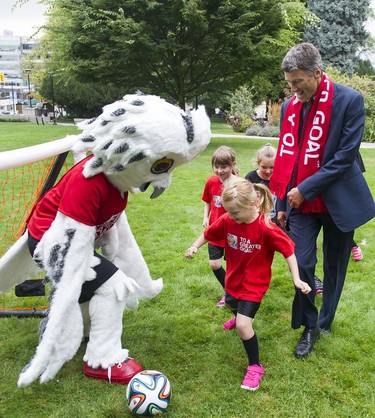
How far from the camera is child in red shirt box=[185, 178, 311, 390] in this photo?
3.08 meters

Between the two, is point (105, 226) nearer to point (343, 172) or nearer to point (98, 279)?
point (98, 279)

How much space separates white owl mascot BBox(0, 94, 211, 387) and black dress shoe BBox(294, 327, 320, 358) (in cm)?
124

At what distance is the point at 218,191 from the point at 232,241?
1077 millimetres

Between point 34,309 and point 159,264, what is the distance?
163 centimetres

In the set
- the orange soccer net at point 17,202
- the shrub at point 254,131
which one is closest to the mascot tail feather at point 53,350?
the orange soccer net at point 17,202

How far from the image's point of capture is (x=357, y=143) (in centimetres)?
313

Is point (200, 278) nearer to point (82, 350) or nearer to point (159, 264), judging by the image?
point (159, 264)

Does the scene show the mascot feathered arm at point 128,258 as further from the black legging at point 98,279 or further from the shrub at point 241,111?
the shrub at point 241,111

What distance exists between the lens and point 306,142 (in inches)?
130

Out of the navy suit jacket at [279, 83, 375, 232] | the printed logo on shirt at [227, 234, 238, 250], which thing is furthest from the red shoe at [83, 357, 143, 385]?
the navy suit jacket at [279, 83, 375, 232]

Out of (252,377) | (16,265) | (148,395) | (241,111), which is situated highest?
(16,265)

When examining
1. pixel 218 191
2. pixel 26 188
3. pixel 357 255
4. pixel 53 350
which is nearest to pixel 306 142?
pixel 218 191

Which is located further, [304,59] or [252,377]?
[252,377]

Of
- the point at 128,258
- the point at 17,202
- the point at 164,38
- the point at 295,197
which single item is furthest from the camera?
the point at 164,38
